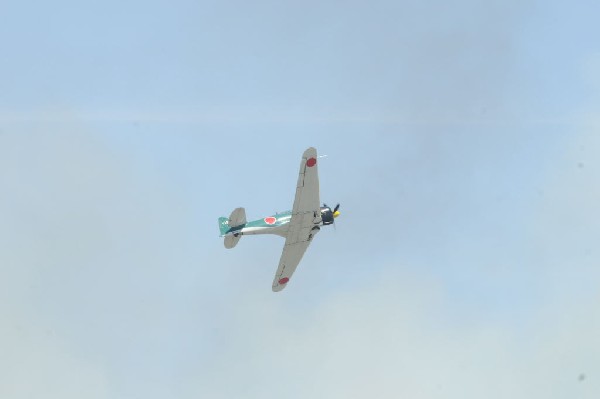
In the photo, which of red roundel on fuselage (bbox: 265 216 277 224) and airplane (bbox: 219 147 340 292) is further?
red roundel on fuselage (bbox: 265 216 277 224)

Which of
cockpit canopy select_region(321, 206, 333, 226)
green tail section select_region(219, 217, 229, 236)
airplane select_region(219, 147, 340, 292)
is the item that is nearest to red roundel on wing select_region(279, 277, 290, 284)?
airplane select_region(219, 147, 340, 292)

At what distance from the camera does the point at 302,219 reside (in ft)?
476

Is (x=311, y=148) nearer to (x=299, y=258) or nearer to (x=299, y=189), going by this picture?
(x=299, y=189)

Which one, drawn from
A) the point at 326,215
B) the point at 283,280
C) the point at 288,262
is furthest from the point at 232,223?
the point at 283,280

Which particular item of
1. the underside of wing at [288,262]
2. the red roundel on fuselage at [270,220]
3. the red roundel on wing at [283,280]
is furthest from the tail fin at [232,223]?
the red roundel on wing at [283,280]

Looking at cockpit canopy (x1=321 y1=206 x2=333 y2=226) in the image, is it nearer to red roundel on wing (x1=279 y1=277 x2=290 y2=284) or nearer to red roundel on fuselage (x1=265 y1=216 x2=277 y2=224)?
red roundel on fuselage (x1=265 y1=216 x2=277 y2=224)

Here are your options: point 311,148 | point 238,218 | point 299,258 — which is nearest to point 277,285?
point 299,258

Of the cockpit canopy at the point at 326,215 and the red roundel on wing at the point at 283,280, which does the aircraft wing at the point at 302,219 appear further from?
the cockpit canopy at the point at 326,215

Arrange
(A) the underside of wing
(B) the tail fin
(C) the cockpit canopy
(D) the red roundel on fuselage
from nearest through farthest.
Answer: (B) the tail fin → (D) the red roundel on fuselage → (C) the cockpit canopy → (A) the underside of wing

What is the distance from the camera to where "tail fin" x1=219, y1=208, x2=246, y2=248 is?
144 meters

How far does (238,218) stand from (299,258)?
40.0ft

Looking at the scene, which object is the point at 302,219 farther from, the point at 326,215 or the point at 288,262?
the point at 288,262

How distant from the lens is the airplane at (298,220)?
14012 cm

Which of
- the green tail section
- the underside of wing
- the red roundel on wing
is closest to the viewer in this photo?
the green tail section
